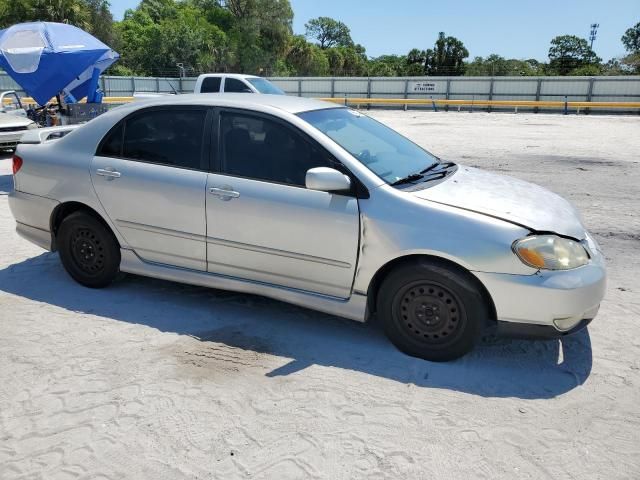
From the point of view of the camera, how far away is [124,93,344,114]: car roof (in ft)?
13.3

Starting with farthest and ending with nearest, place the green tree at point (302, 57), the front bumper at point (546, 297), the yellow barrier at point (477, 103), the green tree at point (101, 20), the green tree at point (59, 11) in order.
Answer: the green tree at point (302, 57) → the green tree at point (101, 20) → the green tree at point (59, 11) → the yellow barrier at point (477, 103) → the front bumper at point (546, 297)

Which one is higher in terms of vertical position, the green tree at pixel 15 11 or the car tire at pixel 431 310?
the green tree at pixel 15 11

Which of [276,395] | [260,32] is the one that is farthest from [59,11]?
[276,395]

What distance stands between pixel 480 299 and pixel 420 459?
109 centimetres

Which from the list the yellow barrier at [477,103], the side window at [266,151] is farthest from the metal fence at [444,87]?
the side window at [266,151]

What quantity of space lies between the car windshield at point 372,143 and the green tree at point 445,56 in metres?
79.4

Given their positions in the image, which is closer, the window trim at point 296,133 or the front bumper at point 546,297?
the front bumper at point 546,297

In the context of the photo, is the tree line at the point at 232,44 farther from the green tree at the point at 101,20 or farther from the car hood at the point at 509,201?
the car hood at the point at 509,201

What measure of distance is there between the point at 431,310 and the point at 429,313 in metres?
0.03

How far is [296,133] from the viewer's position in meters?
3.82

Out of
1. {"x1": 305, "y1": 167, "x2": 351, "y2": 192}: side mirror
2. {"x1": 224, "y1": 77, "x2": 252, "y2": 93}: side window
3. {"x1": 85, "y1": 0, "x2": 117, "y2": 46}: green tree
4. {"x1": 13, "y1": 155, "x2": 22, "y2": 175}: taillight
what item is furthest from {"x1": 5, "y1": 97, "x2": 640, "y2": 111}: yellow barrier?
{"x1": 305, "y1": 167, "x2": 351, "y2": 192}: side mirror

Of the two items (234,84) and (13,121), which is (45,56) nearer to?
(13,121)

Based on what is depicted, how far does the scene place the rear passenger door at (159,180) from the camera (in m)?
4.10

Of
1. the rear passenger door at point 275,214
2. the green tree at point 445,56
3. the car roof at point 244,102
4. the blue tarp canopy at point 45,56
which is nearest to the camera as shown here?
the rear passenger door at point 275,214
